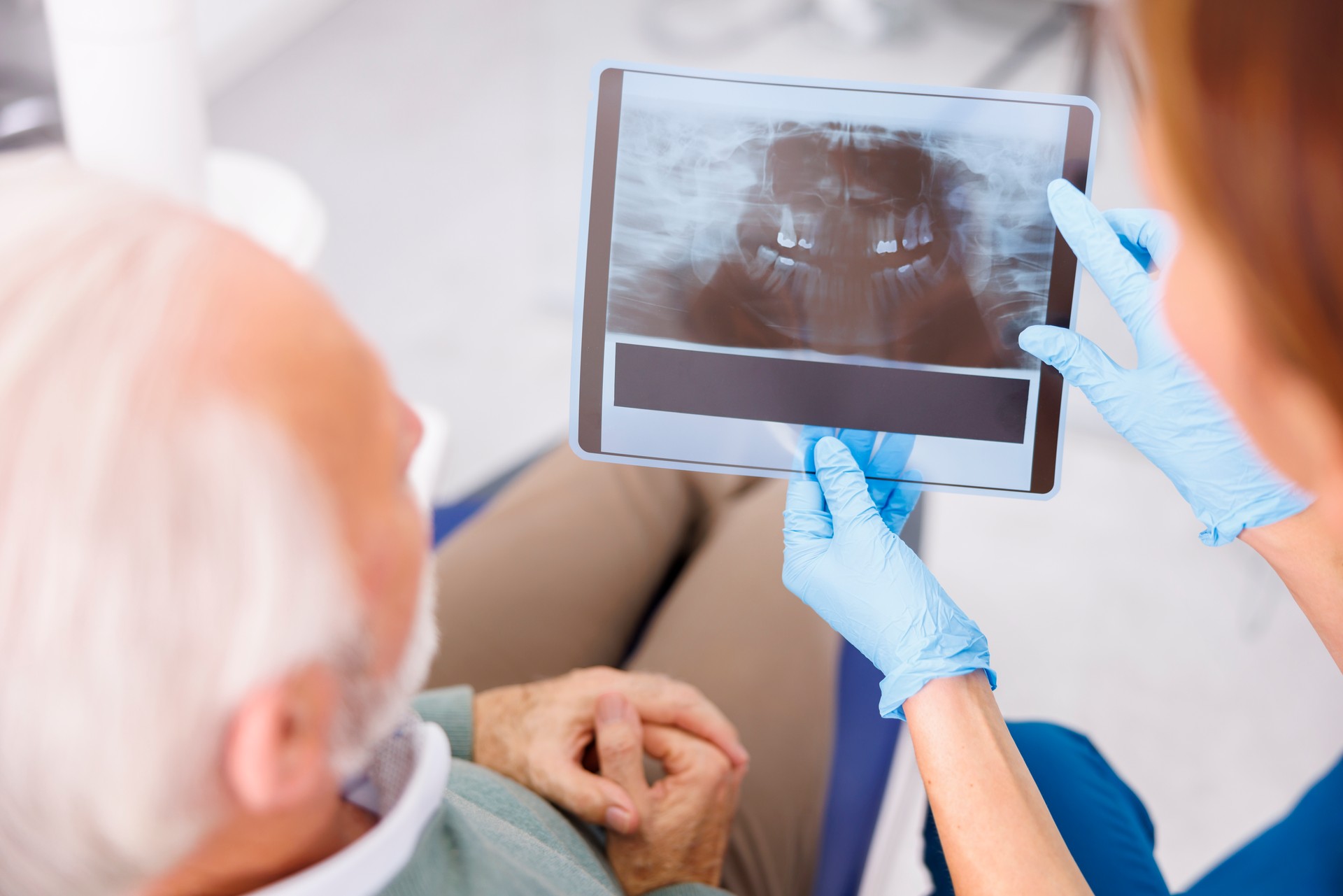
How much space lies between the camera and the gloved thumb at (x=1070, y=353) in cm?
81

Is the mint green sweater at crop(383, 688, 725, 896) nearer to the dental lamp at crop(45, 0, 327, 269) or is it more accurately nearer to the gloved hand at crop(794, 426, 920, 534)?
the gloved hand at crop(794, 426, 920, 534)

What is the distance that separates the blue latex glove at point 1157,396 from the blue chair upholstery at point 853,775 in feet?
1.12

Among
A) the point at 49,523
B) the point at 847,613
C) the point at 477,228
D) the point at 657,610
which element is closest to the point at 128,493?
the point at 49,523

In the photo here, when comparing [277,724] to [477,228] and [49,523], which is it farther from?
[477,228]

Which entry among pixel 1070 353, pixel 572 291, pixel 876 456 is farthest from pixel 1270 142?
pixel 572 291

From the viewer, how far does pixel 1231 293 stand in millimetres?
523

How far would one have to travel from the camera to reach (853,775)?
3.33ft

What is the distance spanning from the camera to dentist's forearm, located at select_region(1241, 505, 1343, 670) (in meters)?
0.81

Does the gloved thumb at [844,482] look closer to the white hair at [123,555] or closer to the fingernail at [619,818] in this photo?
the fingernail at [619,818]

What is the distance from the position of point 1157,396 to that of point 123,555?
760mm

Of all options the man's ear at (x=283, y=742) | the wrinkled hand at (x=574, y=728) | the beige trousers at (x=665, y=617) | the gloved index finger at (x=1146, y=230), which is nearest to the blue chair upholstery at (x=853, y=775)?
the beige trousers at (x=665, y=617)

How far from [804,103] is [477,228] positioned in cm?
150

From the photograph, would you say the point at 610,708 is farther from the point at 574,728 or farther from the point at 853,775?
the point at 853,775

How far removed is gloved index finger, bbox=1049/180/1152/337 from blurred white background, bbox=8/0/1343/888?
16 centimetres
